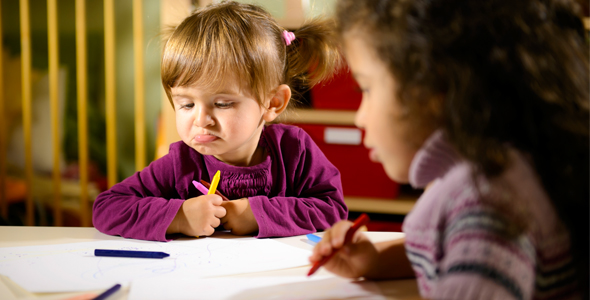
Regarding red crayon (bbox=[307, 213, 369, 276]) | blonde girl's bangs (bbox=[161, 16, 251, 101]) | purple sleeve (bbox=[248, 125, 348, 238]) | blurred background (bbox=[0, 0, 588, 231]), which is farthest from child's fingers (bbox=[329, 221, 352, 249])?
blurred background (bbox=[0, 0, 588, 231])

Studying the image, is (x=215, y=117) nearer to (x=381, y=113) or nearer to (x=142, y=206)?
(x=142, y=206)

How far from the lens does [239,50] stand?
0.78m

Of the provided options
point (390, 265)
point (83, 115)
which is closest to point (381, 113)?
point (390, 265)

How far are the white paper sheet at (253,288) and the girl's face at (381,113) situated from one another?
0.49 feet

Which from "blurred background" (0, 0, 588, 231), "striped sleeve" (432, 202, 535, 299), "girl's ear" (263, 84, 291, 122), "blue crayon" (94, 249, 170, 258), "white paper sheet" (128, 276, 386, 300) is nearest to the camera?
"striped sleeve" (432, 202, 535, 299)

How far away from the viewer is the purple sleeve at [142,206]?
28.6 inches

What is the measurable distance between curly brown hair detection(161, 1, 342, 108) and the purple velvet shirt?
12 centimetres

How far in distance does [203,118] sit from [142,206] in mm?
163

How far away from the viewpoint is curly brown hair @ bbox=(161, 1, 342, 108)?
771mm

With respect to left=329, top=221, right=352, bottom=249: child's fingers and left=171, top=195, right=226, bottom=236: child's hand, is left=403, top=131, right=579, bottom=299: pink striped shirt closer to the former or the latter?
left=329, top=221, right=352, bottom=249: child's fingers

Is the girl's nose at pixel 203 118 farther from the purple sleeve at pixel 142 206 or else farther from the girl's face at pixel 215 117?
the purple sleeve at pixel 142 206

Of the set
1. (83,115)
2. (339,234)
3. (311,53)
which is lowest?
(83,115)

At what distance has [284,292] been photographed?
538 millimetres

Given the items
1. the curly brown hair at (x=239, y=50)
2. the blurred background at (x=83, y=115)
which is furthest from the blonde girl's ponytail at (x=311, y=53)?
the blurred background at (x=83, y=115)
